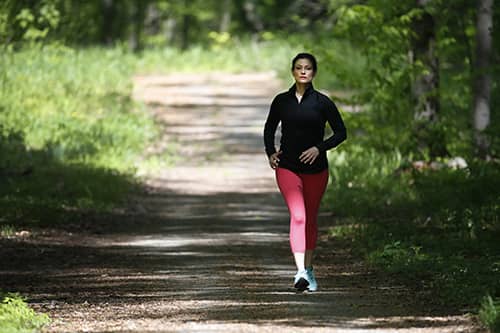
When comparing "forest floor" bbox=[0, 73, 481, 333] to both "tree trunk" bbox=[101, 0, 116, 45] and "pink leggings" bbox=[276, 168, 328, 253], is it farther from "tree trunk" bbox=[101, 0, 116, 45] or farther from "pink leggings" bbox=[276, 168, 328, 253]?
"tree trunk" bbox=[101, 0, 116, 45]

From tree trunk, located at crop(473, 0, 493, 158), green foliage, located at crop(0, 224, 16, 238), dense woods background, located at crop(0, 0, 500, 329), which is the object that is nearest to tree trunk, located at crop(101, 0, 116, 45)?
dense woods background, located at crop(0, 0, 500, 329)

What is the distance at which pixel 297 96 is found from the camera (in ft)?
33.9

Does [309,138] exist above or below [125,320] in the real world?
above

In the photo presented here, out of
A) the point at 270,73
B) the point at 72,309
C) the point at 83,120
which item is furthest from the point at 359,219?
the point at 270,73

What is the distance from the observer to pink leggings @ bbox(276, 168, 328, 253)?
10.2 meters

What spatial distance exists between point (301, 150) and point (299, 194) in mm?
383

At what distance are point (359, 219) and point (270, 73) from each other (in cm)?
2657

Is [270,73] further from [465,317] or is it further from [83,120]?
[465,317]

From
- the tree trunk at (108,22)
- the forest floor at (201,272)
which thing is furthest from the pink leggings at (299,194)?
the tree trunk at (108,22)

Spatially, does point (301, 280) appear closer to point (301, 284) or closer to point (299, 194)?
point (301, 284)

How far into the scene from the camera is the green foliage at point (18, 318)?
27.4 feet

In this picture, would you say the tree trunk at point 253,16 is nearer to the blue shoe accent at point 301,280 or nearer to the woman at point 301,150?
the woman at point 301,150

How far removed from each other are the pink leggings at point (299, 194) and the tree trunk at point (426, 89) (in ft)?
27.6

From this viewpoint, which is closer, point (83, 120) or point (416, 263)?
point (416, 263)
